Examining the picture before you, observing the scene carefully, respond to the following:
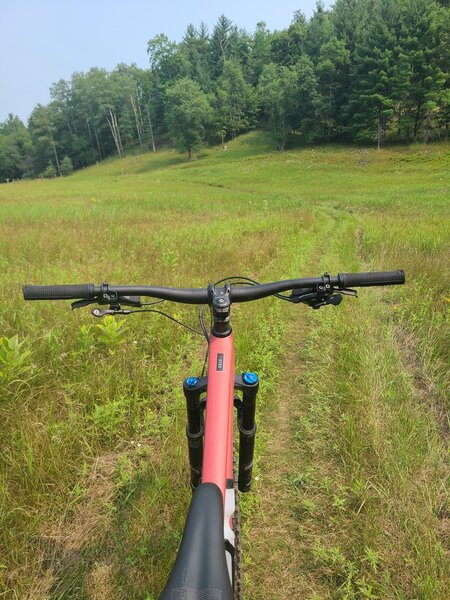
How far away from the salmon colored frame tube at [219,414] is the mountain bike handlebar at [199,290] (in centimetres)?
23

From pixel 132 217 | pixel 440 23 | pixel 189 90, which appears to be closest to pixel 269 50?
pixel 189 90

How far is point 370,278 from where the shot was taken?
5.60 ft

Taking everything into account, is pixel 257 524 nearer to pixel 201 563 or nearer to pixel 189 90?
pixel 201 563

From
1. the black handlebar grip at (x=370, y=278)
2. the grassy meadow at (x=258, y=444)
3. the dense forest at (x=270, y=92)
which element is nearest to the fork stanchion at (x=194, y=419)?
the grassy meadow at (x=258, y=444)

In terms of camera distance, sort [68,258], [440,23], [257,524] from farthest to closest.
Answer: [440,23] → [68,258] → [257,524]

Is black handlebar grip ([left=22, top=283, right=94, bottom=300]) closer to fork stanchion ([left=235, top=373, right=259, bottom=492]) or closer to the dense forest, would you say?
fork stanchion ([left=235, top=373, right=259, bottom=492])

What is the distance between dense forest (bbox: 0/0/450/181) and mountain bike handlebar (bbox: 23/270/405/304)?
51630 millimetres

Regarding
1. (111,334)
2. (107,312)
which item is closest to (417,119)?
(111,334)

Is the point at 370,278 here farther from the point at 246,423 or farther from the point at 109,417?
the point at 109,417

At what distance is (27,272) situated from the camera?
6.26 m

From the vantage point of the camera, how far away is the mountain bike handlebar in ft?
5.52

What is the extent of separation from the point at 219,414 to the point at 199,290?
596 mm

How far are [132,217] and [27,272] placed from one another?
26.4 feet

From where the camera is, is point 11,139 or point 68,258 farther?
point 11,139
